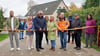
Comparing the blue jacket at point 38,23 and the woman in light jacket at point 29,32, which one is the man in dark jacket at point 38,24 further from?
the woman in light jacket at point 29,32

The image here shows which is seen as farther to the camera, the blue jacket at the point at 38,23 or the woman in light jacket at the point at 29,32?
the woman in light jacket at the point at 29,32

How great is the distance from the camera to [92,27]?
7574 millimetres

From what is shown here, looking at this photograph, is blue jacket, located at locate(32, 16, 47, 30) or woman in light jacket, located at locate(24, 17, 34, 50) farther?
woman in light jacket, located at locate(24, 17, 34, 50)

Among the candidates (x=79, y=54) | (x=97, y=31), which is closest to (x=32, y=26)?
(x=79, y=54)

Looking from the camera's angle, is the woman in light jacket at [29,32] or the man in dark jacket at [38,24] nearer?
the man in dark jacket at [38,24]

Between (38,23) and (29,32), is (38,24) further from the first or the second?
(29,32)

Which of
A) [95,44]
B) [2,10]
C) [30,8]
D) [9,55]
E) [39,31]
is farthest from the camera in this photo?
[30,8]

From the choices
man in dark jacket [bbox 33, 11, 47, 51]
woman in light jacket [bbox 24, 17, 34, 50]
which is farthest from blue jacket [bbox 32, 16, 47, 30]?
woman in light jacket [bbox 24, 17, 34, 50]

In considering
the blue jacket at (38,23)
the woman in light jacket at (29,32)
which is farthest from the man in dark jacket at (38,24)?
the woman in light jacket at (29,32)

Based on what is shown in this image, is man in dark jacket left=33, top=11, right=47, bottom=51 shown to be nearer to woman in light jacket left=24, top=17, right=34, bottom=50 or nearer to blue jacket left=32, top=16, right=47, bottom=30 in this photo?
blue jacket left=32, top=16, right=47, bottom=30

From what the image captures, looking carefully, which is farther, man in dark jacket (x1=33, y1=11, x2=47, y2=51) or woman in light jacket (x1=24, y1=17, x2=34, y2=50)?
woman in light jacket (x1=24, y1=17, x2=34, y2=50)

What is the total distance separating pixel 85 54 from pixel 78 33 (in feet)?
5.02

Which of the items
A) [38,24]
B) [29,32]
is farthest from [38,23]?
[29,32]

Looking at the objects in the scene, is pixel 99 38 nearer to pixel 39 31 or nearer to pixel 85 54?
pixel 85 54
